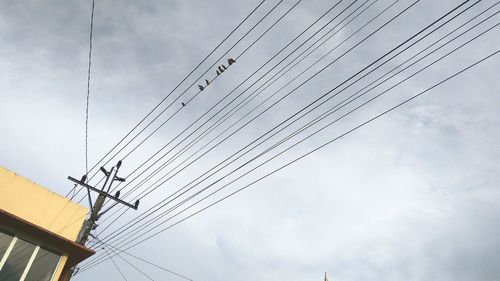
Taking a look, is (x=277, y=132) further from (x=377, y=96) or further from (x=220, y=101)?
(x=377, y=96)

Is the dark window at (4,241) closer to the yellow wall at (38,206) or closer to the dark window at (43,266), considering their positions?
the dark window at (43,266)

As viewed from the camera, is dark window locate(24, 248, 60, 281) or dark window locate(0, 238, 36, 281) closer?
dark window locate(0, 238, 36, 281)

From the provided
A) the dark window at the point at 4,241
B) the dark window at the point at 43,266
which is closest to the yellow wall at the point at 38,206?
the dark window at the point at 43,266

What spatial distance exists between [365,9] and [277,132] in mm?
3311

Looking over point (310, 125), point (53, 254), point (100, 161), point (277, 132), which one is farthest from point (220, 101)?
point (100, 161)

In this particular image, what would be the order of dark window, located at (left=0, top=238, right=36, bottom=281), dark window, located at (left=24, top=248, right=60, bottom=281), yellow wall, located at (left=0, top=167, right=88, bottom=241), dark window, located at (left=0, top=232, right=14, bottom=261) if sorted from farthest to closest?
yellow wall, located at (left=0, top=167, right=88, bottom=241) < dark window, located at (left=24, top=248, right=60, bottom=281) < dark window, located at (left=0, top=232, right=14, bottom=261) < dark window, located at (left=0, top=238, right=36, bottom=281)

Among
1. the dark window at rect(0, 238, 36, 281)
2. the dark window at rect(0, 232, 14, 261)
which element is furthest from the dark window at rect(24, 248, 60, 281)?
the dark window at rect(0, 232, 14, 261)

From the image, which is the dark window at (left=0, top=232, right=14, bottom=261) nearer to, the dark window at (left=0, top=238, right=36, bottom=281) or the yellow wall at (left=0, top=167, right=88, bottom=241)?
the dark window at (left=0, top=238, right=36, bottom=281)

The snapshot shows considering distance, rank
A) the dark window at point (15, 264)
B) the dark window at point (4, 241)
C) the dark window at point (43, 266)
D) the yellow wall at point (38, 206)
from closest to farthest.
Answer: the dark window at point (15, 264) → the dark window at point (4, 241) → the dark window at point (43, 266) → the yellow wall at point (38, 206)

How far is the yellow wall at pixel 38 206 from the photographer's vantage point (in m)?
11.7

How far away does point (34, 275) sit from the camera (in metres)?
10.6

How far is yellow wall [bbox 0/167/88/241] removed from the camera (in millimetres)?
11680

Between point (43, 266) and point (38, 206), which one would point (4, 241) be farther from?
point (38, 206)

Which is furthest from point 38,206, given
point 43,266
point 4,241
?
point 43,266
